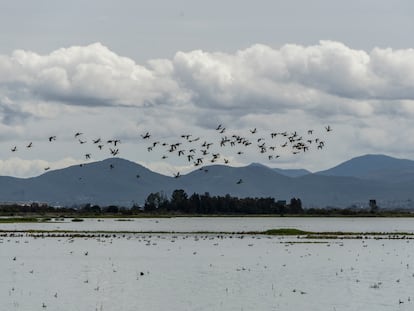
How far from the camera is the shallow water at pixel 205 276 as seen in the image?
4594 cm

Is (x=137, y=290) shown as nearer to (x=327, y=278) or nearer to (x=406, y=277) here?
(x=327, y=278)

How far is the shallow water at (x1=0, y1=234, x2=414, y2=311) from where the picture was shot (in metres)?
45.9

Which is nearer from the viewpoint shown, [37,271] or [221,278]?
[221,278]

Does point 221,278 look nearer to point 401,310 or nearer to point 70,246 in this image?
point 401,310

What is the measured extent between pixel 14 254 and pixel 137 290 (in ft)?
100

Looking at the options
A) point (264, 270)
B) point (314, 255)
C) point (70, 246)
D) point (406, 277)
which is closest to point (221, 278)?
point (264, 270)

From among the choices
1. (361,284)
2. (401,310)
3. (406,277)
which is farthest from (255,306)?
(406,277)

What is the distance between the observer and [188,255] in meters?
78.4

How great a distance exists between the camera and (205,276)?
2336 inches

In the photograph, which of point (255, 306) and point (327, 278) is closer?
point (255, 306)

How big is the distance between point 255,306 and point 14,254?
39.7 metres

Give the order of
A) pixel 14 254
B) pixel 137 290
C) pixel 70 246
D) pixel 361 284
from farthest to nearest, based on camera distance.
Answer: pixel 70 246 < pixel 14 254 < pixel 361 284 < pixel 137 290

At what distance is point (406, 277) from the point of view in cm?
5894

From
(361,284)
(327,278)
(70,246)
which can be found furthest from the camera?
(70,246)
